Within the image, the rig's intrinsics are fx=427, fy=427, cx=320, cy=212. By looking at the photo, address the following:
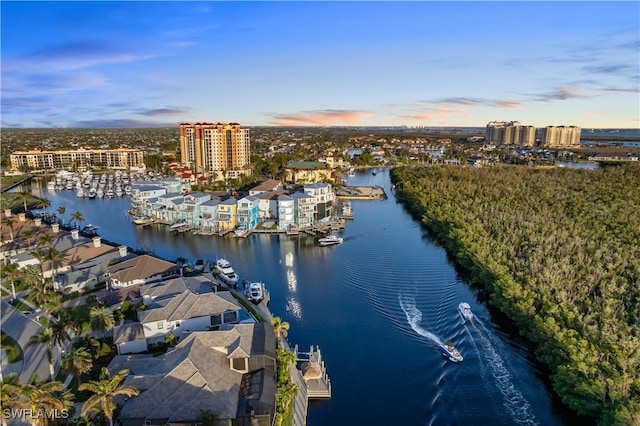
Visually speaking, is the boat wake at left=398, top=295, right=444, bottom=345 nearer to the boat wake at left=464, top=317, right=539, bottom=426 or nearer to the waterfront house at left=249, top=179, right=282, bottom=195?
the boat wake at left=464, top=317, right=539, bottom=426

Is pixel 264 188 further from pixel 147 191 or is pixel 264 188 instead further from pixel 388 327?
pixel 388 327

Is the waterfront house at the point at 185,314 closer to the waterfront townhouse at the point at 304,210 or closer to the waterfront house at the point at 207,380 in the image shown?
the waterfront house at the point at 207,380

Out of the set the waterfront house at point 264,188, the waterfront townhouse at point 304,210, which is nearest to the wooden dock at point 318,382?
the waterfront townhouse at point 304,210

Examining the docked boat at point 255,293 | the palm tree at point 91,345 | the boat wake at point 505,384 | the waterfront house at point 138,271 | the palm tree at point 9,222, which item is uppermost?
the palm tree at point 9,222

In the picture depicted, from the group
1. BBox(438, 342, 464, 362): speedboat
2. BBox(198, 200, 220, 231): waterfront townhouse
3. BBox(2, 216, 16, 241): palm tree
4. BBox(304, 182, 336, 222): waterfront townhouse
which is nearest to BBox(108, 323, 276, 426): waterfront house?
BBox(438, 342, 464, 362): speedboat

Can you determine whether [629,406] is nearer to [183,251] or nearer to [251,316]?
[251,316]

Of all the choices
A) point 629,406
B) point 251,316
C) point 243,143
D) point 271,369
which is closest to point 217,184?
point 243,143
